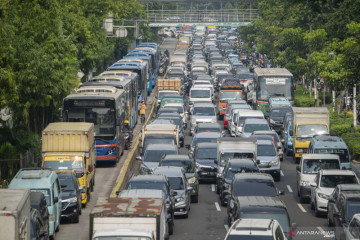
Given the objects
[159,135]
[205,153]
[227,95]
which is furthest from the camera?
[227,95]

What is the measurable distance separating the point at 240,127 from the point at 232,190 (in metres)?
20.5

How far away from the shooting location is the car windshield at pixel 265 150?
38.0m

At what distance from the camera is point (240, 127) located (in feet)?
157

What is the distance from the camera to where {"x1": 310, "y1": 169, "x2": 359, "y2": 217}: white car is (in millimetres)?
28719

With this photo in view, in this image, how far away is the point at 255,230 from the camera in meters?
18.9

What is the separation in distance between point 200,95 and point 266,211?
41.7m

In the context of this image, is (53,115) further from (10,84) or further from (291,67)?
(291,67)

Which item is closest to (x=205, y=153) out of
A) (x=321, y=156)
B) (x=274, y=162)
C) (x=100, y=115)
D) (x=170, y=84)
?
(x=274, y=162)

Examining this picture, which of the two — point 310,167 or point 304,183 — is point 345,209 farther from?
point 310,167

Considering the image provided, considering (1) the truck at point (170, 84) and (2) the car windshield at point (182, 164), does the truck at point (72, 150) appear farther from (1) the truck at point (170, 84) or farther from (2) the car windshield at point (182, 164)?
(1) the truck at point (170, 84)

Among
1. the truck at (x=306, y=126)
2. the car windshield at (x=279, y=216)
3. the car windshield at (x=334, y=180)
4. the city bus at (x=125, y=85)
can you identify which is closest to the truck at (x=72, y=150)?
the car windshield at (x=334, y=180)

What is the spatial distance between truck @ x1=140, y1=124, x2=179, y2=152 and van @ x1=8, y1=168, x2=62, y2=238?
12839 millimetres

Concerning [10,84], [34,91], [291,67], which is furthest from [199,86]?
[10,84]

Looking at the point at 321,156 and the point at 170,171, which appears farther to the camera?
the point at 321,156
